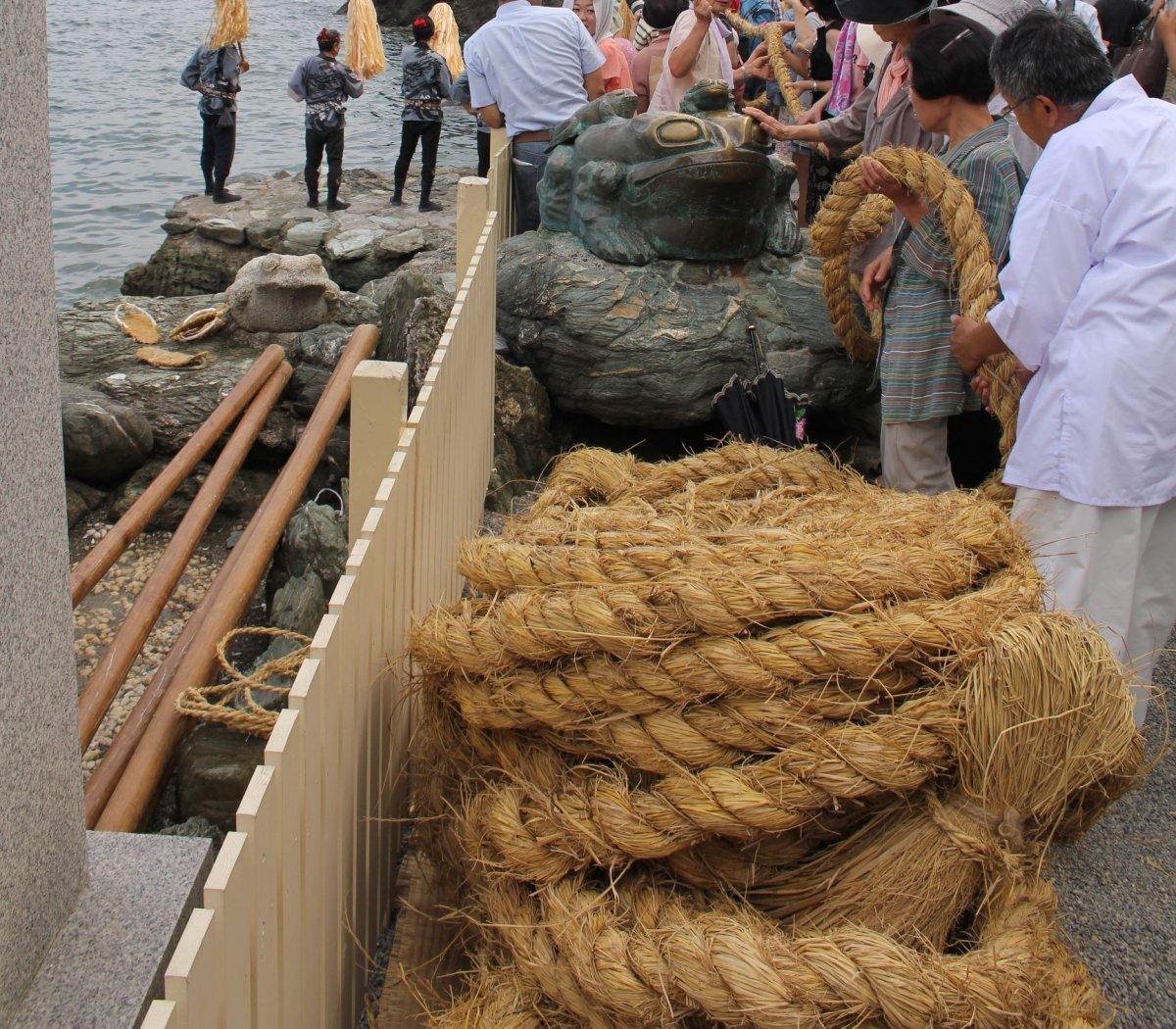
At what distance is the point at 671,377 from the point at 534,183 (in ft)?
6.41

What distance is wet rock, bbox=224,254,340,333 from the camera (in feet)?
20.8

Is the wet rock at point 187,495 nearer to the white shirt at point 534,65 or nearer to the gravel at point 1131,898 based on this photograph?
the white shirt at point 534,65

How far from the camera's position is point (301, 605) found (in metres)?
4.33

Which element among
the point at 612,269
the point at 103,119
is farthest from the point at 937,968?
the point at 103,119

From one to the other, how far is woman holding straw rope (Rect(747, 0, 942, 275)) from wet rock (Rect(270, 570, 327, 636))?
2.17 m

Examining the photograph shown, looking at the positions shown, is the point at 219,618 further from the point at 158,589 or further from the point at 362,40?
the point at 362,40

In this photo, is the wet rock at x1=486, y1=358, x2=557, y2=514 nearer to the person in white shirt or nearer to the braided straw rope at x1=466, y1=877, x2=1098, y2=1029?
the person in white shirt

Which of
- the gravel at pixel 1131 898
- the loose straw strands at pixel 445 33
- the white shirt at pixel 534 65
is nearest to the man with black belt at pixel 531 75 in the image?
the white shirt at pixel 534 65

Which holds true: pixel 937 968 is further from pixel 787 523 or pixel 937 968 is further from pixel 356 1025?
pixel 356 1025

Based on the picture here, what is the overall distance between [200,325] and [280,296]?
0.50m

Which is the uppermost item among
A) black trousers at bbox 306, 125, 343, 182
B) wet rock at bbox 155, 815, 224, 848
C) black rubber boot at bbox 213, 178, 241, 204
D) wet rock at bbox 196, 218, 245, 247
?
black trousers at bbox 306, 125, 343, 182

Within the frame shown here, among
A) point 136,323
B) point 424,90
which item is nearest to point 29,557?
point 136,323

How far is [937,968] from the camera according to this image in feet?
5.53

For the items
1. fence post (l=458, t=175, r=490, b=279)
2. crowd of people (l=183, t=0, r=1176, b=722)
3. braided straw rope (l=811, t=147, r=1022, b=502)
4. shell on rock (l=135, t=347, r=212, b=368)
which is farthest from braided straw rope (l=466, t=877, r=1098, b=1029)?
shell on rock (l=135, t=347, r=212, b=368)
